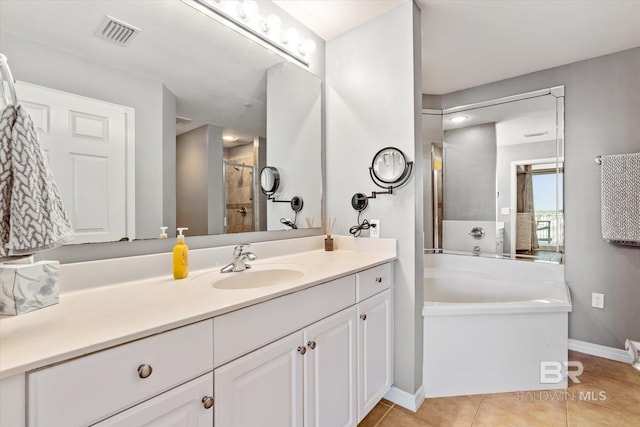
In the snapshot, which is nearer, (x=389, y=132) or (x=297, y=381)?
(x=297, y=381)

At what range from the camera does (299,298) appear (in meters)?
1.14

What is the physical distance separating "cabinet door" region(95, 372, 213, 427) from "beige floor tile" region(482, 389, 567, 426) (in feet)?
5.70

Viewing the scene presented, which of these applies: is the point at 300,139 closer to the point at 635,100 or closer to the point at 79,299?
the point at 79,299

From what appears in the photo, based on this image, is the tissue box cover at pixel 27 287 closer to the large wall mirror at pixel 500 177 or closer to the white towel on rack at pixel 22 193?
the white towel on rack at pixel 22 193

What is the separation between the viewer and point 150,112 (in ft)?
4.08

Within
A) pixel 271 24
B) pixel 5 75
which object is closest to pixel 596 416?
pixel 271 24

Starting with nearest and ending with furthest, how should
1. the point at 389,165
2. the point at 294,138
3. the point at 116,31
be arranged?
the point at 116,31 → the point at 389,165 → the point at 294,138

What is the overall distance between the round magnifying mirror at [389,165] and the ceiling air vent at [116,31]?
4.40 feet

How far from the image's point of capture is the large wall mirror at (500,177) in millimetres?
2588

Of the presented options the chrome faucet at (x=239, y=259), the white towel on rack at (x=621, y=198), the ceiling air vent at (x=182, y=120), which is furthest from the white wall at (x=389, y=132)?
the white towel on rack at (x=621, y=198)

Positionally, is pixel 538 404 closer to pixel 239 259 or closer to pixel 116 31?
pixel 239 259

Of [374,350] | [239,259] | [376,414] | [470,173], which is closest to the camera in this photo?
[239,259]

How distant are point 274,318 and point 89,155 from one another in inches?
35.1

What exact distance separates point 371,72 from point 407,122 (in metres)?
0.44
